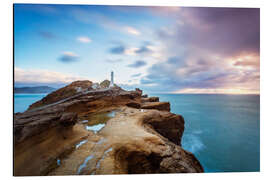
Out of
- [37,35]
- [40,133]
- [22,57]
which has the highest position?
[37,35]

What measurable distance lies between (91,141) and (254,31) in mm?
6315

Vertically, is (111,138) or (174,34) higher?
(174,34)

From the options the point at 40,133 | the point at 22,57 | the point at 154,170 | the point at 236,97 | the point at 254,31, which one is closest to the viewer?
the point at 40,133

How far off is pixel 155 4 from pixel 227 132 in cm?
1024

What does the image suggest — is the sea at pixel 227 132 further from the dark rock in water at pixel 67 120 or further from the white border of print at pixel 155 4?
the dark rock in water at pixel 67 120

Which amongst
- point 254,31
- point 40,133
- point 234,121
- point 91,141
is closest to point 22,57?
point 40,133

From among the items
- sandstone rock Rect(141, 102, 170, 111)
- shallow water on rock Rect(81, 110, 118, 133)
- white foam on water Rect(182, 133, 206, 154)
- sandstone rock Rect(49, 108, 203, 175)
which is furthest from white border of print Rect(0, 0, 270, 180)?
white foam on water Rect(182, 133, 206, 154)

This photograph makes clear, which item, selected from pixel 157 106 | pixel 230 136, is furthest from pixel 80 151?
pixel 230 136

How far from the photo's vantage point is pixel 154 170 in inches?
111

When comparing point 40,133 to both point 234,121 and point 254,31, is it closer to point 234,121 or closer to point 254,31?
point 254,31

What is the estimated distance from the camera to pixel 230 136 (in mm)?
8633

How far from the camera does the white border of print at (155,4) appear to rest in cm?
288

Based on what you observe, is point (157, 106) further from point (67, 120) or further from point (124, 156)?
point (67, 120)

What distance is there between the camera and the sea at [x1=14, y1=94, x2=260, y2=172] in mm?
3635
